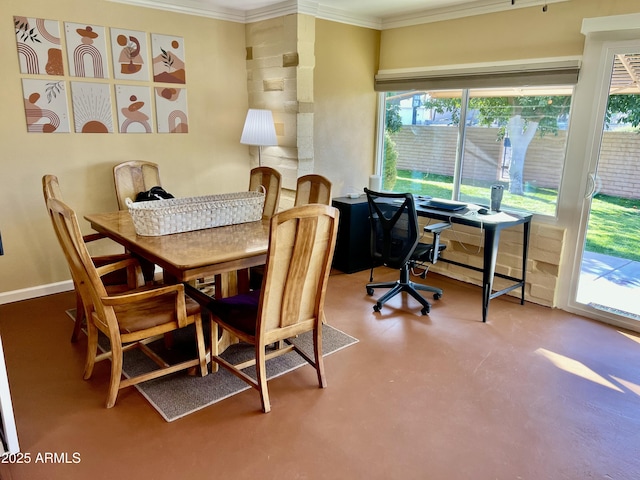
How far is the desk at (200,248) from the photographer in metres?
2.16

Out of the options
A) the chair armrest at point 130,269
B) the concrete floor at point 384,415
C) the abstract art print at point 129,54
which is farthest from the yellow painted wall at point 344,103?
the chair armrest at point 130,269

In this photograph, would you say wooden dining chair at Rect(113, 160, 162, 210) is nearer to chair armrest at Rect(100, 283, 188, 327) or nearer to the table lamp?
the table lamp

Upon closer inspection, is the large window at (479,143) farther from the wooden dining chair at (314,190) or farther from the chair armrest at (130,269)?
the chair armrest at (130,269)

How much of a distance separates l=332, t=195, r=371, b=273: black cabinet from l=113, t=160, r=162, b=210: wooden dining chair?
1.61 meters

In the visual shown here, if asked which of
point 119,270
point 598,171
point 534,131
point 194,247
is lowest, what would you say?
point 119,270

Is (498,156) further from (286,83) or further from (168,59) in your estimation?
(168,59)

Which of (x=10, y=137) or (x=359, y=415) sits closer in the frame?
(x=359, y=415)

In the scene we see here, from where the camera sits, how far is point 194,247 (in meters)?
2.37

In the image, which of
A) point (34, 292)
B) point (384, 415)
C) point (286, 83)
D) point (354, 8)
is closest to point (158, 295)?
point (384, 415)

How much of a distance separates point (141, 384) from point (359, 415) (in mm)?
1172

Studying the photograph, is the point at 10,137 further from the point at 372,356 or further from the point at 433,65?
the point at 433,65

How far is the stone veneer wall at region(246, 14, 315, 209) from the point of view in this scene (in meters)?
3.85

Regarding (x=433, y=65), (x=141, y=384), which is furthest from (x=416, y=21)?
(x=141, y=384)

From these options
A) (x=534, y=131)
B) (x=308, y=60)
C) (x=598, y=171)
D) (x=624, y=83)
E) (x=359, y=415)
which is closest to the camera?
(x=359, y=415)
